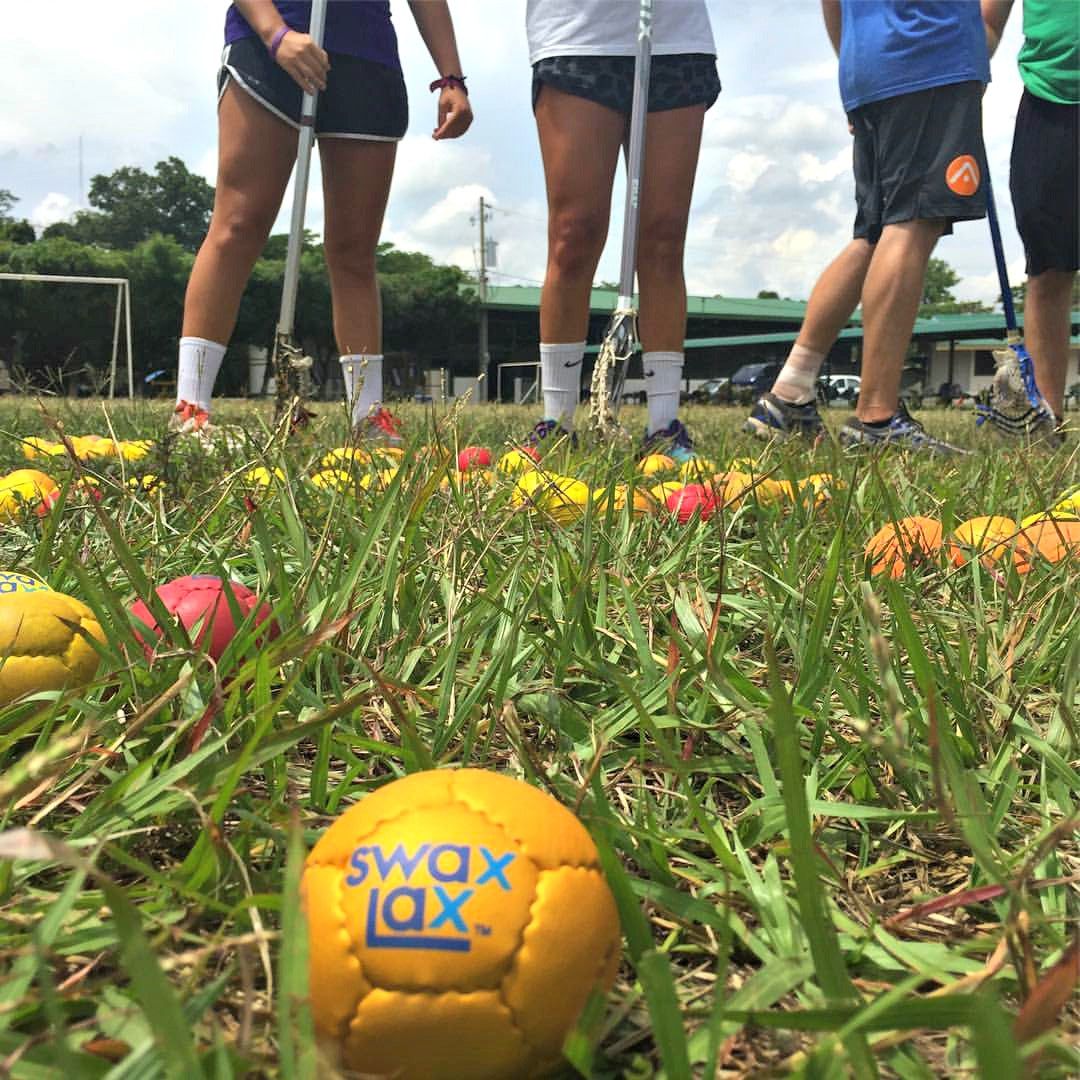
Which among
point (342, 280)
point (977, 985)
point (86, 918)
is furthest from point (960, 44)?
point (86, 918)

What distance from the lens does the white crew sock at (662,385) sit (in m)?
3.49

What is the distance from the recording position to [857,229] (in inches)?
155

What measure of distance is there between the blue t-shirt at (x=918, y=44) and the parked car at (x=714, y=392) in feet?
61.7

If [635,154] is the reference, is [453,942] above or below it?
below

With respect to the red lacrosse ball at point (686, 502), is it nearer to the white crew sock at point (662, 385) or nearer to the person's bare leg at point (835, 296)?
the white crew sock at point (662, 385)

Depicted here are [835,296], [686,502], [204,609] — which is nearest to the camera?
[204,609]

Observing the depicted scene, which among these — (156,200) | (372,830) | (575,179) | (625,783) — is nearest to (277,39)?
(575,179)

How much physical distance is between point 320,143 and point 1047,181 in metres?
3.03

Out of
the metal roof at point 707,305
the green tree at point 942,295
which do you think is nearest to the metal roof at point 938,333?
the metal roof at point 707,305

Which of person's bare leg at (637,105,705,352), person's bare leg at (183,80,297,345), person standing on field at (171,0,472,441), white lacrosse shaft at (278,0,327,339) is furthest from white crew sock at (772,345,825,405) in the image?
person's bare leg at (183,80,297,345)

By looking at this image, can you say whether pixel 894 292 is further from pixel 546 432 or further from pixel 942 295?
pixel 942 295

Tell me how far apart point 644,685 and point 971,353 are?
55.0 m

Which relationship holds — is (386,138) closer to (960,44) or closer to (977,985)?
(960,44)

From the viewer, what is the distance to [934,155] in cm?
339
